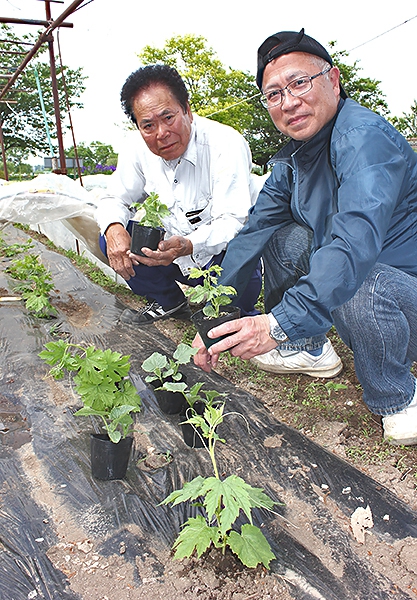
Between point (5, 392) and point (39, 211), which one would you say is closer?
point (5, 392)

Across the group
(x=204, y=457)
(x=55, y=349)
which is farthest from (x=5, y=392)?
(x=204, y=457)

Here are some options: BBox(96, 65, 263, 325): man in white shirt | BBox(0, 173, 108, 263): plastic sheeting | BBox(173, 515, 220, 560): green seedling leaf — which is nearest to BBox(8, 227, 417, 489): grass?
BBox(96, 65, 263, 325): man in white shirt

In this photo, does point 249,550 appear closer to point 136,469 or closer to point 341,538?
point 341,538

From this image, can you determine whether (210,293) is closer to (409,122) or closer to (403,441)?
(403,441)

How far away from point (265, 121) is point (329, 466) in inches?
1159

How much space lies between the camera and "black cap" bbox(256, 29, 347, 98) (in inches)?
66.7

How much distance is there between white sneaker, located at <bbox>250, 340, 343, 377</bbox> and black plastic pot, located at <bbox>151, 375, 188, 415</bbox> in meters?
0.61

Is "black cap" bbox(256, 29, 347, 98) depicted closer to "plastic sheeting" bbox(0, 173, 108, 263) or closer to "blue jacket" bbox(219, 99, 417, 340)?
"blue jacket" bbox(219, 99, 417, 340)

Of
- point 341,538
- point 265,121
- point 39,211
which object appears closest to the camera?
point 341,538

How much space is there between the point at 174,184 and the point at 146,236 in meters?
0.53

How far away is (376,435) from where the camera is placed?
2.02 metres

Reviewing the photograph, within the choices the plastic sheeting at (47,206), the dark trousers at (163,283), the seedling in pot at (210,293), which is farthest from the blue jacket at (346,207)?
the plastic sheeting at (47,206)

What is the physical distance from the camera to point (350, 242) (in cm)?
150

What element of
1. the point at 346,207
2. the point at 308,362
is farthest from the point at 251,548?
the point at 308,362
